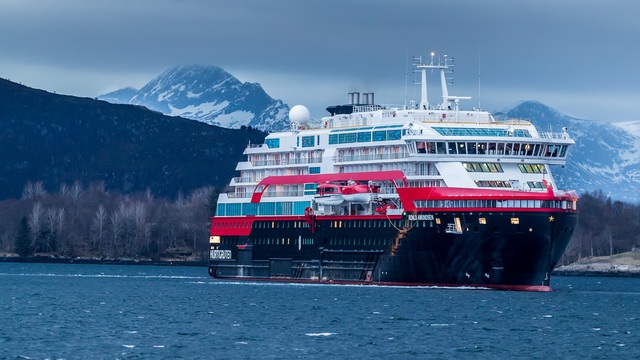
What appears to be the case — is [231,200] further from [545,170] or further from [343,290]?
[545,170]

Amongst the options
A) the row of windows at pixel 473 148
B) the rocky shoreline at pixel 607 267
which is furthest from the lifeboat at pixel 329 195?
the rocky shoreline at pixel 607 267

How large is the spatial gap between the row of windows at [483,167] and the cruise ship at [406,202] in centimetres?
7

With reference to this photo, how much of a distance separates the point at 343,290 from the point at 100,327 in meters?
30.4

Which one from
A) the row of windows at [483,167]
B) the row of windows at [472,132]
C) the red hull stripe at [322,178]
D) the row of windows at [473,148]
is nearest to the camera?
the row of windows at [483,167]

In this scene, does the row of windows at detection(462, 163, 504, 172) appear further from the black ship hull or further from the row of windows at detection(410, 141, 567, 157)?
the black ship hull

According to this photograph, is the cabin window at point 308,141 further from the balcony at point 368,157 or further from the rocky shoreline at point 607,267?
the rocky shoreline at point 607,267

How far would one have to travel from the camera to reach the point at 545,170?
10250cm

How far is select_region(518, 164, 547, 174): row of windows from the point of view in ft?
331

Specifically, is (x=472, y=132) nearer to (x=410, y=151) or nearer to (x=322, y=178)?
(x=410, y=151)

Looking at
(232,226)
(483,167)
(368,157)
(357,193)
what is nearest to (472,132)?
(483,167)

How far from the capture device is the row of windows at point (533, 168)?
101 meters

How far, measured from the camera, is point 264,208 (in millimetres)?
115312

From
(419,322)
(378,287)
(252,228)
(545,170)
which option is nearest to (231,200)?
(252,228)

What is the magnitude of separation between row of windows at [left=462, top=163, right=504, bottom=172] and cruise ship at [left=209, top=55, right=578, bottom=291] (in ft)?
0.22
